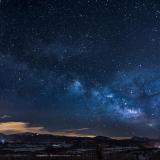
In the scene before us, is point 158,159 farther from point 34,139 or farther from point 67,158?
point 34,139

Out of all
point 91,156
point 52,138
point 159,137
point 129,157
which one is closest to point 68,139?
point 52,138

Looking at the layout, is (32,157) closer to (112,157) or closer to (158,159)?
(112,157)

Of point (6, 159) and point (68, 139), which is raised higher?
point (68, 139)

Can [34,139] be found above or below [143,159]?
above

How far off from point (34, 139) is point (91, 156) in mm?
133708

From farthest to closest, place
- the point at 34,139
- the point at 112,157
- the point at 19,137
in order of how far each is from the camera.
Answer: the point at 19,137 < the point at 34,139 < the point at 112,157

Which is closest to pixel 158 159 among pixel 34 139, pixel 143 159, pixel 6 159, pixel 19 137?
pixel 143 159

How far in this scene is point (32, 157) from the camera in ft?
103

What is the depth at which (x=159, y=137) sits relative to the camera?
121 metres

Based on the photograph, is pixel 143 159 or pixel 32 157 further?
pixel 143 159

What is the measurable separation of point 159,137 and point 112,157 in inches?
3740

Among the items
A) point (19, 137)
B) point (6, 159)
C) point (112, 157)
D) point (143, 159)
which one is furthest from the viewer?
point (19, 137)

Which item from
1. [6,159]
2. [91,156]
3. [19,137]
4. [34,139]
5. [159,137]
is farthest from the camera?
[19,137]

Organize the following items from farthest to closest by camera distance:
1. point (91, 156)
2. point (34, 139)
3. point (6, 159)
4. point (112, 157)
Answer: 1. point (34, 139)
2. point (6, 159)
3. point (112, 157)
4. point (91, 156)
